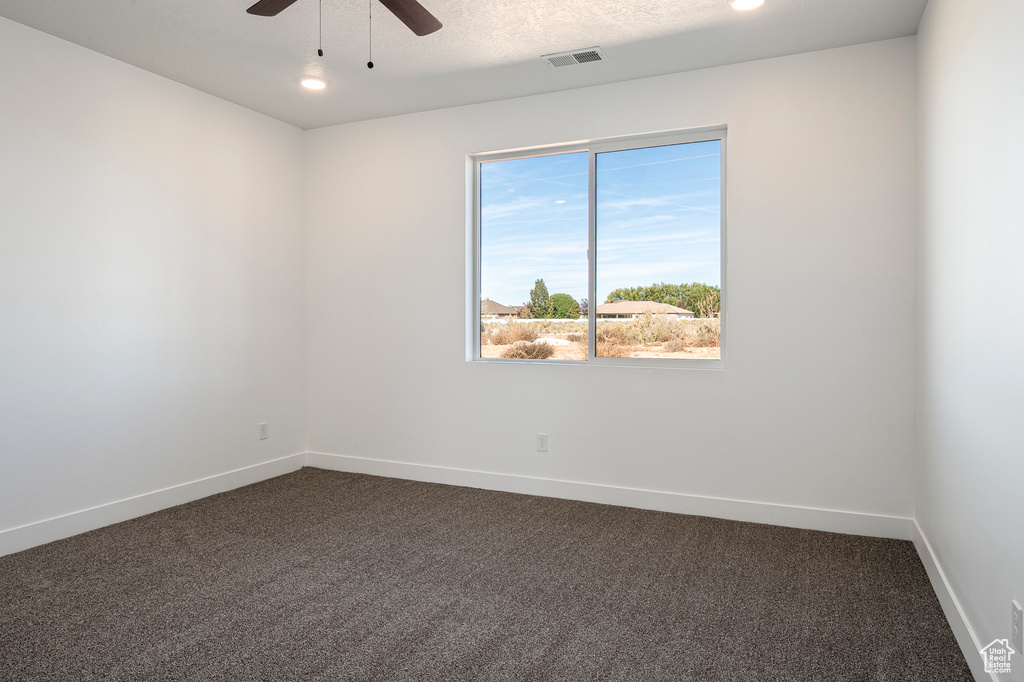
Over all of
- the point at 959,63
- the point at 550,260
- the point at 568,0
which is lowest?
the point at 550,260

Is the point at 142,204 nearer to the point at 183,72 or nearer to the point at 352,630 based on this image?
the point at 183,72

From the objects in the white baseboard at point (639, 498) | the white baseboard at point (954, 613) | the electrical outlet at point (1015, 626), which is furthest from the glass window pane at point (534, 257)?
the electrical outlet at point (1015, 626)

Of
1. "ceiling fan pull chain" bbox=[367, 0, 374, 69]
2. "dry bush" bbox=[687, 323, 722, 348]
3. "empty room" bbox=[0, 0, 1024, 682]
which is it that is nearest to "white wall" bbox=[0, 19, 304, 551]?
"empty room" bbox=[0, 0, 1024, 682]

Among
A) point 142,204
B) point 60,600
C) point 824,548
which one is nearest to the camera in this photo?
point 60,600

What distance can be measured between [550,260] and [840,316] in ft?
5.86

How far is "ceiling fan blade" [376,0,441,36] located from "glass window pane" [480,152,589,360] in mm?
1883

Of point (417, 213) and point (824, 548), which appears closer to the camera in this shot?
point (824, 548)

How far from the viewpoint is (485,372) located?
431 centimetres

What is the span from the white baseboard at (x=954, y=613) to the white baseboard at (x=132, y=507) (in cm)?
400

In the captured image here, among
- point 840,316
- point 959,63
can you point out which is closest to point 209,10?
point 959,63

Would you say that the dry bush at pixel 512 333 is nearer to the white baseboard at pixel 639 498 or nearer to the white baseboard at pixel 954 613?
the white baseboard at pixel 639 498

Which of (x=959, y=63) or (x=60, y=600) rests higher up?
(x=959, y=63)

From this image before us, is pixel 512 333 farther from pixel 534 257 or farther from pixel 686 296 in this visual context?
pixel 686 296

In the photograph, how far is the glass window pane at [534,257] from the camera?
164 inches
